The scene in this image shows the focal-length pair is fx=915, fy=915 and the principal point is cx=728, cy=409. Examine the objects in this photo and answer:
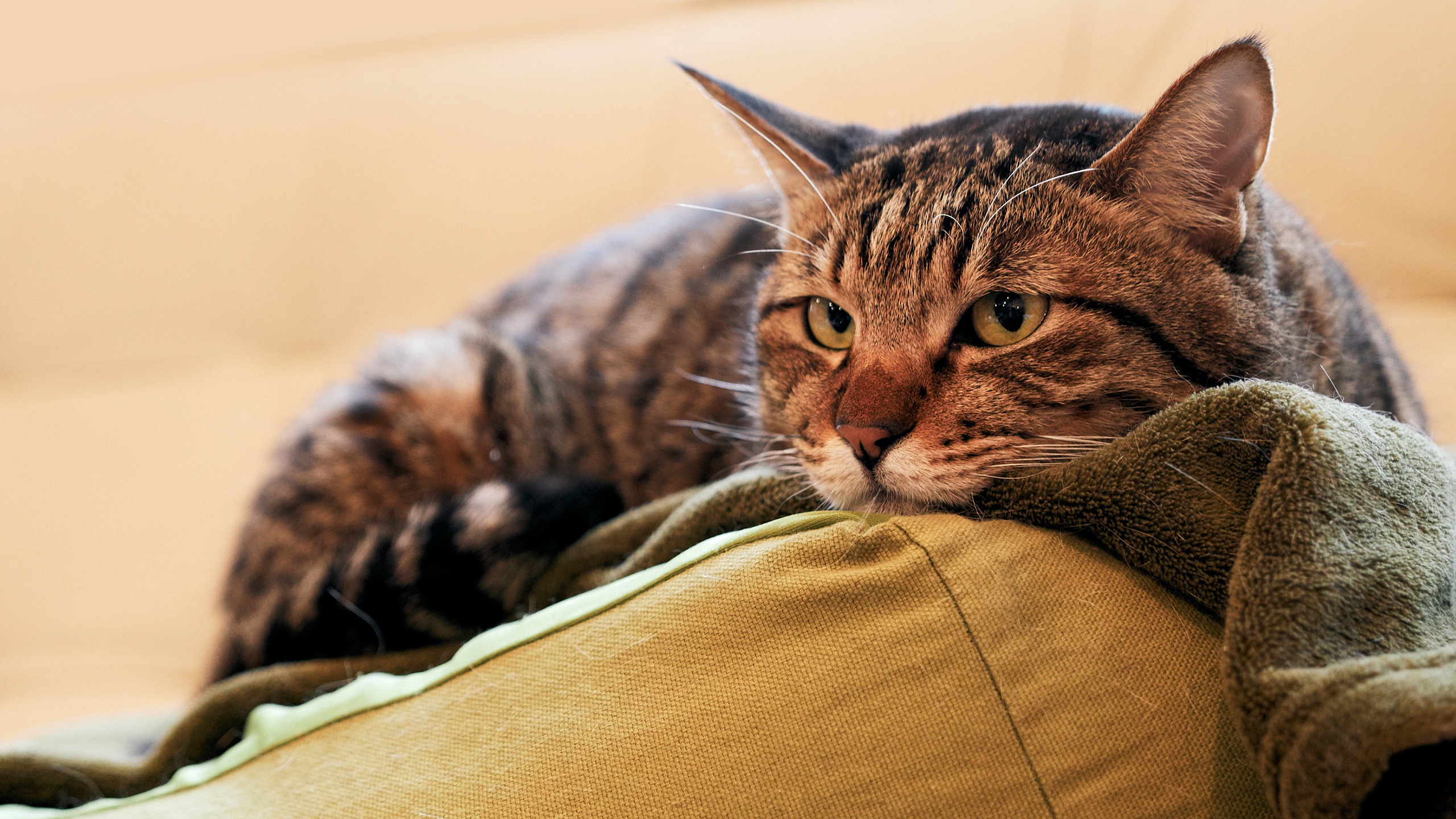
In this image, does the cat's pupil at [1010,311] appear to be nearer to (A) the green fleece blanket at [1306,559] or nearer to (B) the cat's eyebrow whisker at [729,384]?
(A) the green fleece blanket at [1306,559]

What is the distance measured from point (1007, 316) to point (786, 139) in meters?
0.38

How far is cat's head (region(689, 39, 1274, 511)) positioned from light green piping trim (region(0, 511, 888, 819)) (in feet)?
0.37

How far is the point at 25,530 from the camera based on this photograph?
210 cm

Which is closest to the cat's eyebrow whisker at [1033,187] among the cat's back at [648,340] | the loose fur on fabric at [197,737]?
the cat's back at [648,340]

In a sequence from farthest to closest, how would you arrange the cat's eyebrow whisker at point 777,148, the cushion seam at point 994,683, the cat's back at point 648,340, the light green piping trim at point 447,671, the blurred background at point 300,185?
1. the blurred background at point 300,185
2. the cat's back at point 648,340
3. the cat's eyebrow whisker at point 777,148
4. the light green piping trim at point 447,671
5. the cushion seam at point 994,683

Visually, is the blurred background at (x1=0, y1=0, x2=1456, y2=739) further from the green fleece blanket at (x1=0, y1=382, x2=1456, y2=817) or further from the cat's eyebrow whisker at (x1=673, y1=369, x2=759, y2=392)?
the green fleece blanket at (x1=0, y1=382, x2=1456, y2=817)

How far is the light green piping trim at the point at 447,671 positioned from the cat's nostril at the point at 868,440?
7cm

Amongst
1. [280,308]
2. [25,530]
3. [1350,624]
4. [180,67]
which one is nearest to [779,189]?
[1350,624]

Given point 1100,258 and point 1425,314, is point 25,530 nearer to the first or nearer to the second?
point 1100,258


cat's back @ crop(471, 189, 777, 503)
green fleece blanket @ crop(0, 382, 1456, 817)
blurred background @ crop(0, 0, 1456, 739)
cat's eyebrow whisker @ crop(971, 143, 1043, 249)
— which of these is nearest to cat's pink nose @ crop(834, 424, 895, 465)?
green fleece blanket @ crop(0, 382, 1456, 817)

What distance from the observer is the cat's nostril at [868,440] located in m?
0.89

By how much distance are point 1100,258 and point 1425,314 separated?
1.26 m

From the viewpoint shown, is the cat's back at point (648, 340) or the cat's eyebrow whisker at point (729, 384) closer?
the cat's eyebrow whisker at point (729, 384)

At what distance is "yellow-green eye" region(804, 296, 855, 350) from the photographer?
3.51ft
